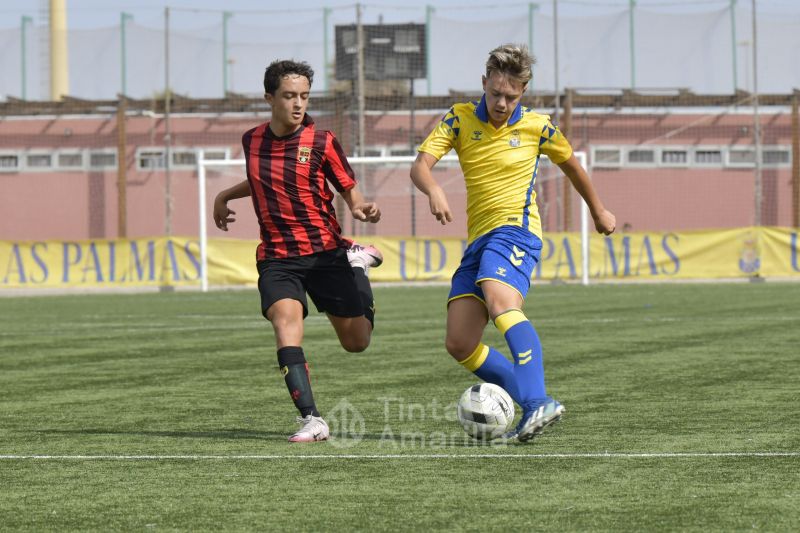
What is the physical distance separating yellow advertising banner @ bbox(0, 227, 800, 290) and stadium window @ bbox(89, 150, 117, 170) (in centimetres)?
1070

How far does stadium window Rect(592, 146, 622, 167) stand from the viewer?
38844 mm

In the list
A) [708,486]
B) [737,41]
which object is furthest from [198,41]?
[708,486]

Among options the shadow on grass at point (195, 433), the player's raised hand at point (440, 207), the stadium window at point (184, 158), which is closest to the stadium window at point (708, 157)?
the stadium window at point (184, 158)

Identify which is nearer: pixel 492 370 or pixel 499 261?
pixel 499 261

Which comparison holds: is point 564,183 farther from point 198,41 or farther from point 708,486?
point 708,486

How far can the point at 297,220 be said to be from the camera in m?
7.36

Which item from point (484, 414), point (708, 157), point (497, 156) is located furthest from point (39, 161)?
point (484, 414)

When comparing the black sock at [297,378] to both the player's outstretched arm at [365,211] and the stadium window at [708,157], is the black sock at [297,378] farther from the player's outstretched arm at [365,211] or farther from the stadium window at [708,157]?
the stadium window at [708,157]

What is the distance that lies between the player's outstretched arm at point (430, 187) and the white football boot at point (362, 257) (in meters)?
0.96

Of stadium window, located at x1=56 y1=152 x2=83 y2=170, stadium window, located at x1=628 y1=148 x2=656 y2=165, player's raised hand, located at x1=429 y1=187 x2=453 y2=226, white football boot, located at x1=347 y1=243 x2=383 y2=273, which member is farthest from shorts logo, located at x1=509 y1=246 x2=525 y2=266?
stadium window, located at x1=56 y1=152 x2=83 y2=170

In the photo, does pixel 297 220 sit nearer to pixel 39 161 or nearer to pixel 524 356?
pixel 524 356

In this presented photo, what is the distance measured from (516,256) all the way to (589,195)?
540 millimetres

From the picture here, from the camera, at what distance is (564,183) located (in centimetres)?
3372

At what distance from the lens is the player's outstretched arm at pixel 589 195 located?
682 cm
